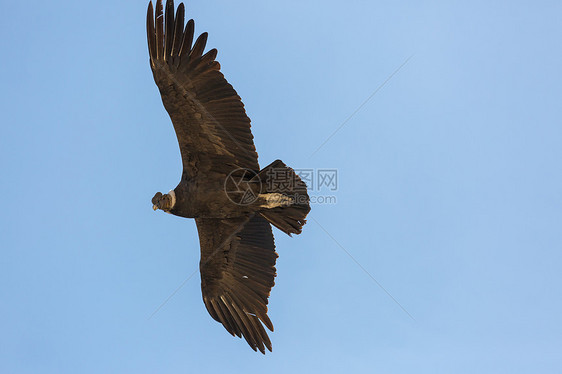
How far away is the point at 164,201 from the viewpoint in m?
9.23

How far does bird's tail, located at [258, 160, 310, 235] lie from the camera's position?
8.91 metres

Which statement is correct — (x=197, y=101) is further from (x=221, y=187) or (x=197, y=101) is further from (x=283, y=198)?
(x=283, y=198)

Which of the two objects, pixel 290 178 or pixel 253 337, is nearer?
pixel 290 178

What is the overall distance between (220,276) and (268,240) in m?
1.07

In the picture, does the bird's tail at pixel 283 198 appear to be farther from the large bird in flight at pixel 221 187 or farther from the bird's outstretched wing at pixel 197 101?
the bird's outstretched wing at pixel 197 101

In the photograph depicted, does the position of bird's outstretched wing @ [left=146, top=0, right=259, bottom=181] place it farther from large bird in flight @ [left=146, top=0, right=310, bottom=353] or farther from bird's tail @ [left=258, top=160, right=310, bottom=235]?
bird's tail @ [left=258, top=160, right=310, bottom=235]

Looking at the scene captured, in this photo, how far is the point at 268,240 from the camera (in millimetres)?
10078

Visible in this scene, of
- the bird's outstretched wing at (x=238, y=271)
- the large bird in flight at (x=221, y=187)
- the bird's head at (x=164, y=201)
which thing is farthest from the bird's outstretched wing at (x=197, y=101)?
the bird's outstretched wing at (x=238, y=271)

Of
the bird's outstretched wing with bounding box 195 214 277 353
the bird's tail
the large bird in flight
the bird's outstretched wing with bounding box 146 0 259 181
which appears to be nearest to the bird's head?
the large bird in flight

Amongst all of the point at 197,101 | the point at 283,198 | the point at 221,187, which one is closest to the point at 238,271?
the point at 221,187

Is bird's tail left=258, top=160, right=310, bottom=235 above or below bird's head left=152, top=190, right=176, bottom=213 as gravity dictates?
above

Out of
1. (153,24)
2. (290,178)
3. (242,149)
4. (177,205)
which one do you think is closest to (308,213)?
(290,178)

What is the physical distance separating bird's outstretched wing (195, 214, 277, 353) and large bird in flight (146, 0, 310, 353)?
17 millimetres

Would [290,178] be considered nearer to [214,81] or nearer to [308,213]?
[308,213]
